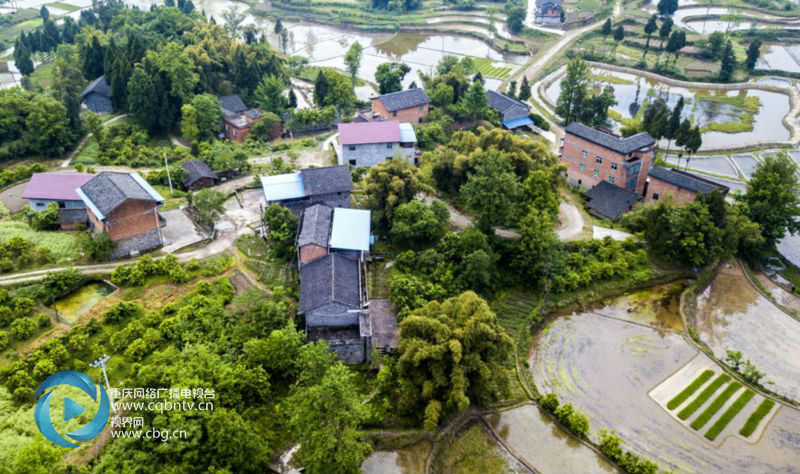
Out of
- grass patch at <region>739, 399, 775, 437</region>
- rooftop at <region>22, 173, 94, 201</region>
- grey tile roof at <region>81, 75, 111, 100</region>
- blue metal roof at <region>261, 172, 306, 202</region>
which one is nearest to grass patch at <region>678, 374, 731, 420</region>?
grass patch at <region>739, 399, 775, 437</region>

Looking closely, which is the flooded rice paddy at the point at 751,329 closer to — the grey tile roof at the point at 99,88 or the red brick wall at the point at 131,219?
the red brick wall at the point at 131,219

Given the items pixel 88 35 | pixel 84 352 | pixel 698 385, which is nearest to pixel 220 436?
pixel 84 352

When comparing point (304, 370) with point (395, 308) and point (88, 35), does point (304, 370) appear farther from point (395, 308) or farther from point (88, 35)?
point (88, 35)

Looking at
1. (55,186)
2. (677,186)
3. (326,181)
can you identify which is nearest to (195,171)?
(55,186)

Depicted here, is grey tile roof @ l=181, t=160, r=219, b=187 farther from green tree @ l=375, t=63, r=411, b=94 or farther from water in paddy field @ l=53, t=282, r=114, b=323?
green tree @ l=375, t=63, r=411, b=94

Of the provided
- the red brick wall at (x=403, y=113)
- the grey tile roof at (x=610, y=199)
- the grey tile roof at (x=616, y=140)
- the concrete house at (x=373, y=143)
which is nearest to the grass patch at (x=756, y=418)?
the grey tile roof at (x=610, y=199)

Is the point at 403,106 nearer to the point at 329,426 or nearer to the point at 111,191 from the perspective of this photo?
the point at 111,191
